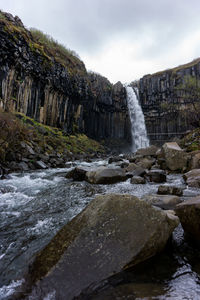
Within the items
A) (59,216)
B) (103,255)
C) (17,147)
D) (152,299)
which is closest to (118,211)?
(103,255)

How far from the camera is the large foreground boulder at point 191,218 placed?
2671mm

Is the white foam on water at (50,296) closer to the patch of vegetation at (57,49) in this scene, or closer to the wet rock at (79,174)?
the wet rock at (79,174)

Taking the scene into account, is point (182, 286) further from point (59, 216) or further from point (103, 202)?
point (59, 216)

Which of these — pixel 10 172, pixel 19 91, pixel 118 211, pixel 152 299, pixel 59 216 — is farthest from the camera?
pixel 19 91

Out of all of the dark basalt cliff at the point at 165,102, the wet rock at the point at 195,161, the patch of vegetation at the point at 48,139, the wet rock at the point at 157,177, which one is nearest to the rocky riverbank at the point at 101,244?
the wet rock at the point at 157,177

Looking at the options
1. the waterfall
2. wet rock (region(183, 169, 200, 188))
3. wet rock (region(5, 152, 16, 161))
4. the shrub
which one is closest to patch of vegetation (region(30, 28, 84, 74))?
the shrub

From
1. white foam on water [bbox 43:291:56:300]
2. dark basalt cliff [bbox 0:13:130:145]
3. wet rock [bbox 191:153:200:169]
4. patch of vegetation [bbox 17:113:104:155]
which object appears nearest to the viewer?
white foam on water [bbox 43:291:56:300]

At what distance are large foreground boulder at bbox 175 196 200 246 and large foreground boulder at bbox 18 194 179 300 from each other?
0.25m

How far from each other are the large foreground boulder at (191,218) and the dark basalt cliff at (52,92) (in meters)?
24.6

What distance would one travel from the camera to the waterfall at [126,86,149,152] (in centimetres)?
4850

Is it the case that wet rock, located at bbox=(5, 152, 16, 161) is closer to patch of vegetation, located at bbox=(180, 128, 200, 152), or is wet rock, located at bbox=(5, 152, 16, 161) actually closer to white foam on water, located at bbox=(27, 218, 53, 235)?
white foam on water, located at bbox=(27, 218, 53, 235)

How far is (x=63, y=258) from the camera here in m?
2.14

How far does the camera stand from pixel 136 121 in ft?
171

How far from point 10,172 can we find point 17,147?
3.33 metres
